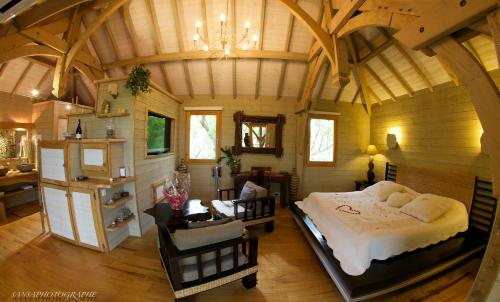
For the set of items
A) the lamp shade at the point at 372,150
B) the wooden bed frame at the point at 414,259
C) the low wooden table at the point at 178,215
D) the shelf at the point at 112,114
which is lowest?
the wooden bed frame at the point at 414,259

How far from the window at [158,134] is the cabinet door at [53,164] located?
3.83 feet

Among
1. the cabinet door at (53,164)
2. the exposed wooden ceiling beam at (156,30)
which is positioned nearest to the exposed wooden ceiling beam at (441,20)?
the exposed wooden ceiling beam at (156,30)

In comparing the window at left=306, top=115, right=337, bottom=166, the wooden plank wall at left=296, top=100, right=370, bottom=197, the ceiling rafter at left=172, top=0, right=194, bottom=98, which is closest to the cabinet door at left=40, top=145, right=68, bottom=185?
the ceiling rafter at left=172, top=0, right=194, bottom=98

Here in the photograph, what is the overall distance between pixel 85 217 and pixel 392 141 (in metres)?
6.33

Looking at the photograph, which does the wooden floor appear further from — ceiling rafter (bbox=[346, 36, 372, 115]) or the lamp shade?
ceiling rafter (bbox=[346, 36, 372, 115])

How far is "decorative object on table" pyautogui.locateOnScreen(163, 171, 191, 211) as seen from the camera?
2475mm

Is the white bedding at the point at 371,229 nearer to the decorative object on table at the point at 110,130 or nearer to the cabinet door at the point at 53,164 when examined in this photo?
the decorative object on table at the point at 110,130

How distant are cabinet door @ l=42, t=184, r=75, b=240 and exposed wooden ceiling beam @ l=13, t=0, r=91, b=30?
242 centimetres

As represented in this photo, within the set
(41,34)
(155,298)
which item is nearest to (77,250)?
(155,298)

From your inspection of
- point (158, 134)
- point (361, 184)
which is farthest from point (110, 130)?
point (361, 184)

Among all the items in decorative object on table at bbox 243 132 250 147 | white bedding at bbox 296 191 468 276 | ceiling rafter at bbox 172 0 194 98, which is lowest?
white bedding at bbox 296 191 468 276

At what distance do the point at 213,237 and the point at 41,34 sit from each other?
425 cm

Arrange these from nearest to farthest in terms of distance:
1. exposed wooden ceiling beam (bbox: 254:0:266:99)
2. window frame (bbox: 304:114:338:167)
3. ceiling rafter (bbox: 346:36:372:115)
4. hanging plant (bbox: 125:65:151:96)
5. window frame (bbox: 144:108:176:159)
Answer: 1. hanging plant (bbox: 125:65:151:96)
2. window frame (bbox: 144:108:176:159)
3. exposed wooden ceiling beam (bbox: 254:0:266:99)
4. ceiling rafter (bbox: 346:36:372:115)
5. window frame (bbox: 304:114:338:167)

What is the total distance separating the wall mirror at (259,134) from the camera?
5004 millimetres
